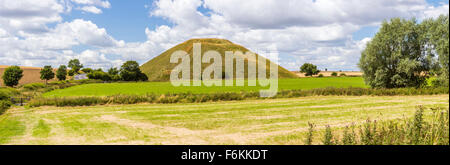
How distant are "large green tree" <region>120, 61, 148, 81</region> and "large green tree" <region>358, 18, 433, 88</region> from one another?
77.8 meters

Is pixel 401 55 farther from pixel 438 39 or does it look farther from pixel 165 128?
pixel 165 128

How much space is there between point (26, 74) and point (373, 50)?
419 ft

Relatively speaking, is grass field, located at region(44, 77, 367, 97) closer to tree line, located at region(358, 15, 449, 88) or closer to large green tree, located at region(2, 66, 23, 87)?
tree line, located at region(358, 15, 449, 88)

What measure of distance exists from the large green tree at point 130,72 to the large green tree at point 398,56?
77.8m

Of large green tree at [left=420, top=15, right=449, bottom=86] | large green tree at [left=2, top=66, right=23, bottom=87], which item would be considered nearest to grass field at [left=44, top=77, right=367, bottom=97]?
large green tree at [left=420, top=15, right=449, bottom=86]

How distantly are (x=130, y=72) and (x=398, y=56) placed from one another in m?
81.4

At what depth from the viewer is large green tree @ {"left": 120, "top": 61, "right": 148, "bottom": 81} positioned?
96562 millimetres

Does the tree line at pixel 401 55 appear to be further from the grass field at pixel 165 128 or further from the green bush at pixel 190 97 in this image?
the grass field at pixel 165 128

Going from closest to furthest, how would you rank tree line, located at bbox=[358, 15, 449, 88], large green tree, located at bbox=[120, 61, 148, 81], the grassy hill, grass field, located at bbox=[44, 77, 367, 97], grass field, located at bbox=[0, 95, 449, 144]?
grass field, located at bbox=[0, 95, 449, 144] < tree line, located at bbox=[358, 15, 449, 88] < grass field, located at bbox=[44, 77, 367, 97] < large green tree, located at bbox=[120, 61, 148, 81] < the grassy hill

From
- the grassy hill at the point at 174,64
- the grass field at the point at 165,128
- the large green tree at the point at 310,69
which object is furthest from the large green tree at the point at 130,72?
the grass field at the point at 165,128

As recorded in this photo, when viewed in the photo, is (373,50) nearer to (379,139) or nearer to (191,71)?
(379,139)

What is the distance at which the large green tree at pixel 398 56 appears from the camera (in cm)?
3406
